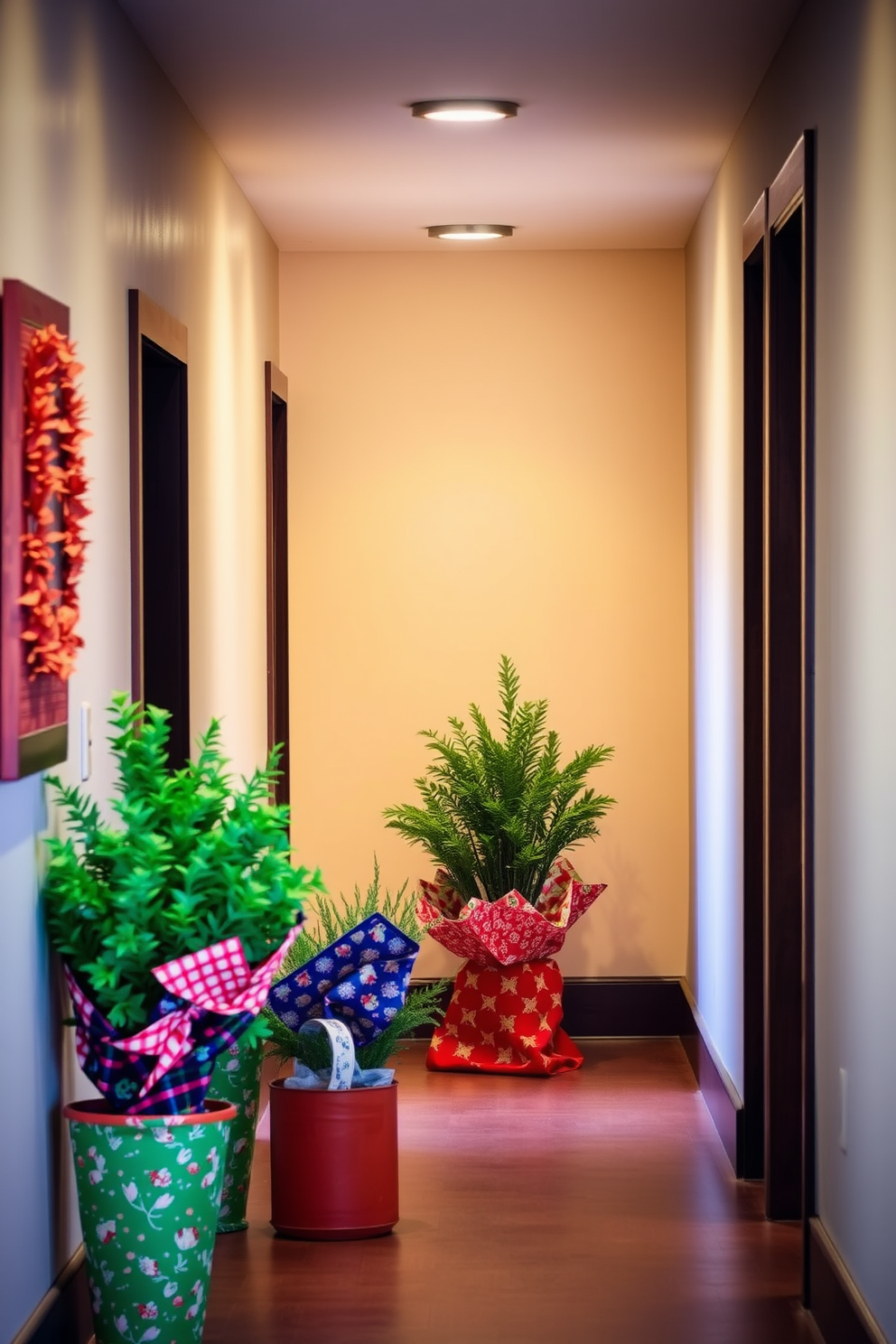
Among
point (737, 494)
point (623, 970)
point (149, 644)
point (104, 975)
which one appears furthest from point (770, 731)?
point (623, 970)

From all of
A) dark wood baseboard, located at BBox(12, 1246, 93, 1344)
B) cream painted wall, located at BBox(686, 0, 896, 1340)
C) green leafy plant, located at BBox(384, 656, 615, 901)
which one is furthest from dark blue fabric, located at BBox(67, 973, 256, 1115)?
green leafy plant, located at BBox(384, 656, 615, 901)

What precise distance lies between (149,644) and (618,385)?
8.55ft

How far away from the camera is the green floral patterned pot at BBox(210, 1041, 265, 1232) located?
12.5ft

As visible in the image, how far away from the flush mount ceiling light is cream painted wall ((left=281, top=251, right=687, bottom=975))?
38 cm

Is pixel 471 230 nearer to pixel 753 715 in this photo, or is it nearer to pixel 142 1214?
pixel 753 715

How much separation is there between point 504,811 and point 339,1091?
1.87m

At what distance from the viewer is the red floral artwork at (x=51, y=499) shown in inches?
103

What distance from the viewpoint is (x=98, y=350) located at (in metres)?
3.32

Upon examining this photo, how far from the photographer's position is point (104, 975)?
9.12 ft

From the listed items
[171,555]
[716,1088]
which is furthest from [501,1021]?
[171,555]

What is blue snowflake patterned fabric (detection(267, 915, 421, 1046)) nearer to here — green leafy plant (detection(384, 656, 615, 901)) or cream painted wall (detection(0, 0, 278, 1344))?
cream painted wall (detection(0, 0, 278, 1344))

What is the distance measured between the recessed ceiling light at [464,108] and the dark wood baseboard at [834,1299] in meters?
2.73

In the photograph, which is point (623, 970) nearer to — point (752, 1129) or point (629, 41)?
point (752, 1129)

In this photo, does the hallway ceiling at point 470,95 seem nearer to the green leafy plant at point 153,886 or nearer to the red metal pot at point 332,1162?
the green leafy plant at point 153,886
